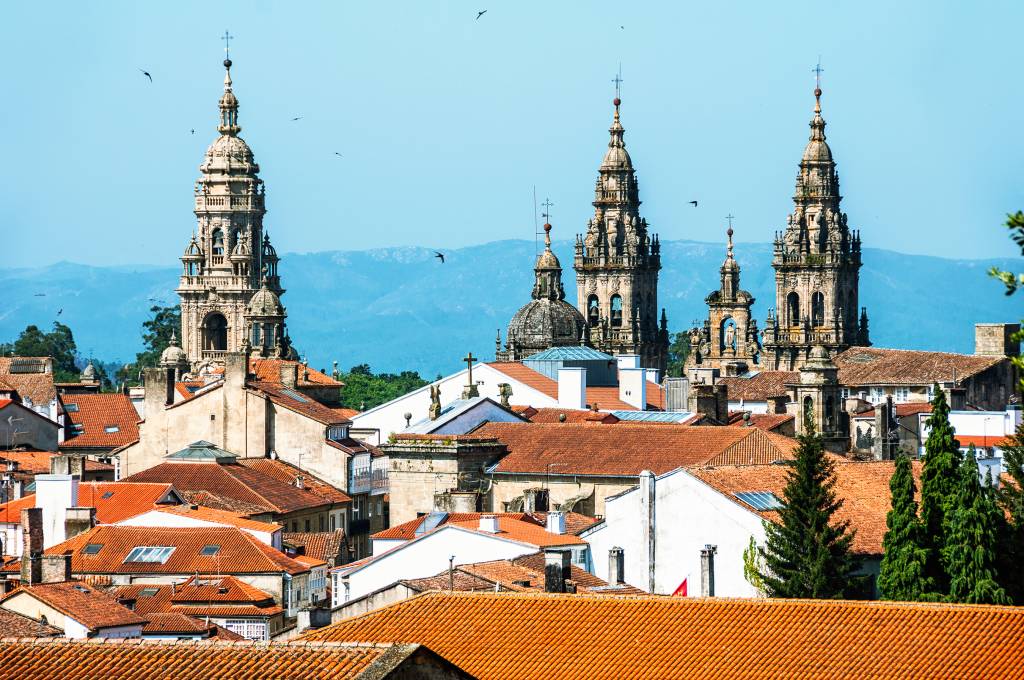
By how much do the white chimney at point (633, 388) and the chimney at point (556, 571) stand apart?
6423 cm

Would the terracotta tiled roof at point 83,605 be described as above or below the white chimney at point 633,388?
below

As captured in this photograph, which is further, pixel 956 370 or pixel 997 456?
pixel 956 370

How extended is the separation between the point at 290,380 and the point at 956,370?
96.1ft

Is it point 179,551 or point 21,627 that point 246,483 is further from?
point 21,627

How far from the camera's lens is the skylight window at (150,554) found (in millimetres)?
68812

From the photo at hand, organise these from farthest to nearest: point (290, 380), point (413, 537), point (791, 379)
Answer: point (791, 379), point (290, 380), point (413, 537)

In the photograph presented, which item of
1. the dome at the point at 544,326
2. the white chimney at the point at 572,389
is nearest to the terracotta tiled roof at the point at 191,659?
the white chimney at the point at 572,389

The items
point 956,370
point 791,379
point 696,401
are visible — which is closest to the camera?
point 696,401

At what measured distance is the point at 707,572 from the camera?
2505 inches

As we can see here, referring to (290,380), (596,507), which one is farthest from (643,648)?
(290,380)

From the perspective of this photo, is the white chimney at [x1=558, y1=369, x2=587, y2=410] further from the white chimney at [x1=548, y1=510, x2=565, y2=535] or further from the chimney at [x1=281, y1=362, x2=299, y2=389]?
the white chimney at [x1=548, y1=510, x2=565, y2=535]

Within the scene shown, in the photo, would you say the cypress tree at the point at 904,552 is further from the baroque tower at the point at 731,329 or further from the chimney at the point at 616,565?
the baroque tower at the point at 731,329

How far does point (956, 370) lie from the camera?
416ft

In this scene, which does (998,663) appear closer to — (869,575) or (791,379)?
(869,575)
